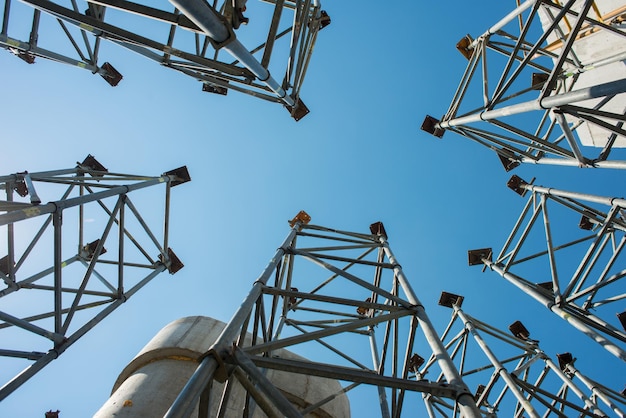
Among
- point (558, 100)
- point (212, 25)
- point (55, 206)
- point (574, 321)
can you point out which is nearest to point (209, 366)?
point (212, 25)

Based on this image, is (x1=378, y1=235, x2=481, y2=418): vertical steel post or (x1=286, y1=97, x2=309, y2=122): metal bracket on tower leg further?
(x1=286, y1=97, x2=309, y2=122): metal bracket on tower leg

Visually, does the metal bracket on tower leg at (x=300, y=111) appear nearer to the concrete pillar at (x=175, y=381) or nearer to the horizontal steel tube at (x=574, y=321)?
the concrete pillar at (x=175, y=381)

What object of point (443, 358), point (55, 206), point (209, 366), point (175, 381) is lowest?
point (175, 381)

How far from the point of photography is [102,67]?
10.6 meters

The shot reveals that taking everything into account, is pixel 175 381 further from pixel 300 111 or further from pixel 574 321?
pixel 574 321

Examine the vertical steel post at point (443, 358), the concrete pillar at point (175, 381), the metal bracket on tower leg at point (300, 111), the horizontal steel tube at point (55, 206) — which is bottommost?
the concrete pillar at point (175, 381)

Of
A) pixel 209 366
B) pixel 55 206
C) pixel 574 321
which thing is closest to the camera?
pixel 209 366

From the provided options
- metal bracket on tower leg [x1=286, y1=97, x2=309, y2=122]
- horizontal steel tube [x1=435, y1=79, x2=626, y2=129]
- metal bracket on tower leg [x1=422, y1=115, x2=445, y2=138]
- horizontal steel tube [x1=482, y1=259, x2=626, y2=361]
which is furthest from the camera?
metal bracket on tower leg [x1=422, y1=115, x2=445, y2=138]

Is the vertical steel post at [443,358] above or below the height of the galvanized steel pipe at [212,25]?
below

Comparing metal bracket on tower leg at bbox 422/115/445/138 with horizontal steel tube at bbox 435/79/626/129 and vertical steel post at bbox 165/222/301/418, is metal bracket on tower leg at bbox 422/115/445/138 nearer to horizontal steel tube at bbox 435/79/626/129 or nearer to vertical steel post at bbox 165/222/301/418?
horizontal steel tube at bbox 435/79/626/129

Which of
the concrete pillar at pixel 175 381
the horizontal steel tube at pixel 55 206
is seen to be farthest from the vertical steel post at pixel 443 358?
the horizontal steel tube at pixel 55 206

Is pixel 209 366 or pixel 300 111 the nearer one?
pixel 209 366

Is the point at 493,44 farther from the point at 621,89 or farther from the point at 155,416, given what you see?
the point at 155,416

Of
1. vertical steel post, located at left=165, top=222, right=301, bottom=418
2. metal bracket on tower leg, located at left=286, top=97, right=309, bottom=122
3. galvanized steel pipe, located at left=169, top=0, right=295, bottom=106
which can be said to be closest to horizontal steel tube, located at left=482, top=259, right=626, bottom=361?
vertical steel post, located at left=165, top=222, right=301, bottom=418
